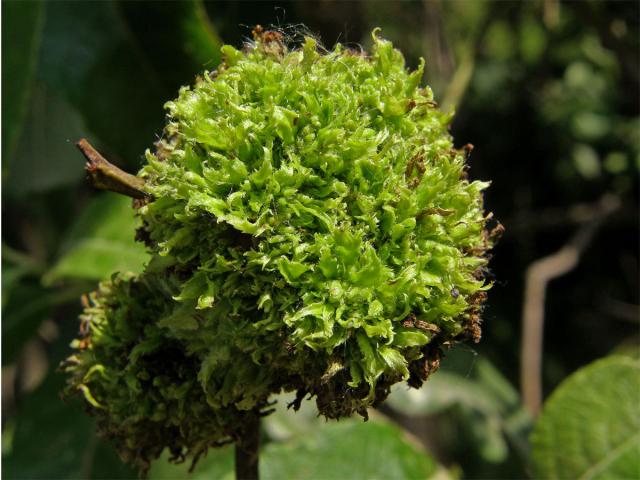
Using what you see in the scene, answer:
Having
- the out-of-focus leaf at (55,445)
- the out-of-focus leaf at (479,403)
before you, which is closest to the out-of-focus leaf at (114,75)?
the out-of-focus leaf at (55,445)

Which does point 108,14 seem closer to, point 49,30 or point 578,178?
point 49,30

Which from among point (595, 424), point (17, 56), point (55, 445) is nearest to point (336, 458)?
point (595, 424)

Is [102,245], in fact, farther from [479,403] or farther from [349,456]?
[479,403]

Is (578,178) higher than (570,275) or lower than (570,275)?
higher

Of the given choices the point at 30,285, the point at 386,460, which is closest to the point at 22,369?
the point at 30,285

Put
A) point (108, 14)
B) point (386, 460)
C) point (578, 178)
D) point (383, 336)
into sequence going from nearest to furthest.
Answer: point (383, 336) → point (386, 460) → point (108, 14) → point (578, 178)

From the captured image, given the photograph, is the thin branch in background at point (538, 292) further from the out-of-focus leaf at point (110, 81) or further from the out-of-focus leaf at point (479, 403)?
the out-of-focus leaf at point (110, 81)

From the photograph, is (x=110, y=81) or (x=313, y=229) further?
(x=110, y=81)
